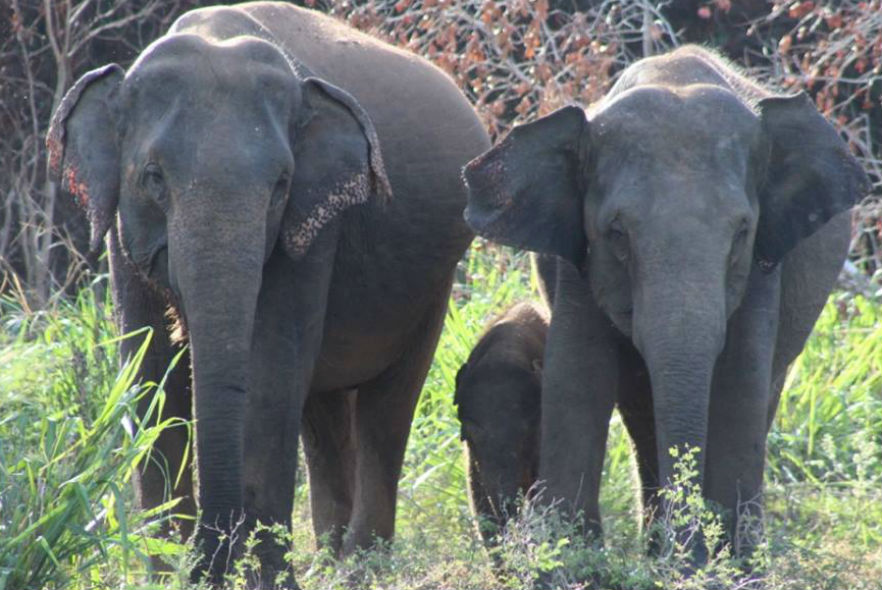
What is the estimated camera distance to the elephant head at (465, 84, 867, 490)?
20.6ft

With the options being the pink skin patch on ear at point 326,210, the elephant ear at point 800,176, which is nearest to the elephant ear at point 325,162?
the pink skin patch on ear at point 326,210

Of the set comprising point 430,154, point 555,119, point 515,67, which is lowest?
point 515,67

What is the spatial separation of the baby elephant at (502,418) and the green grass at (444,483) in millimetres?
212

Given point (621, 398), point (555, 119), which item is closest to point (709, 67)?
point (555, 119)

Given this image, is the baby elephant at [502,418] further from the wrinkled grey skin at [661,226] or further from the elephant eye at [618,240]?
the elephant eye at [618,240]

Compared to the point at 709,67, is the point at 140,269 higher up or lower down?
lower down

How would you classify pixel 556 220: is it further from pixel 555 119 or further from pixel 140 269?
pixel 140 269

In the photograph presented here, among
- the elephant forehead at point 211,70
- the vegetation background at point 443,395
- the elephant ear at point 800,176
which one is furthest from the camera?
the elephant ear at point 800,176

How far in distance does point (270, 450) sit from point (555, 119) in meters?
1.42

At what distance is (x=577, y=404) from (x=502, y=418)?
2.44 feet

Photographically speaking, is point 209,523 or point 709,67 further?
point 709,67

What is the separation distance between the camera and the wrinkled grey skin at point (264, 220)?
6207mm

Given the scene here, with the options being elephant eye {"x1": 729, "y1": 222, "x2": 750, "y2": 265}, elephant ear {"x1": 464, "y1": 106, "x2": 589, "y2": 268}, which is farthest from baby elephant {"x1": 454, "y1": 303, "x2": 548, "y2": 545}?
elephant eye {"x1": 729, "y1": 222, "x2": 750, "y2": 265}

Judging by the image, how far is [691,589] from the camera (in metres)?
5.77
